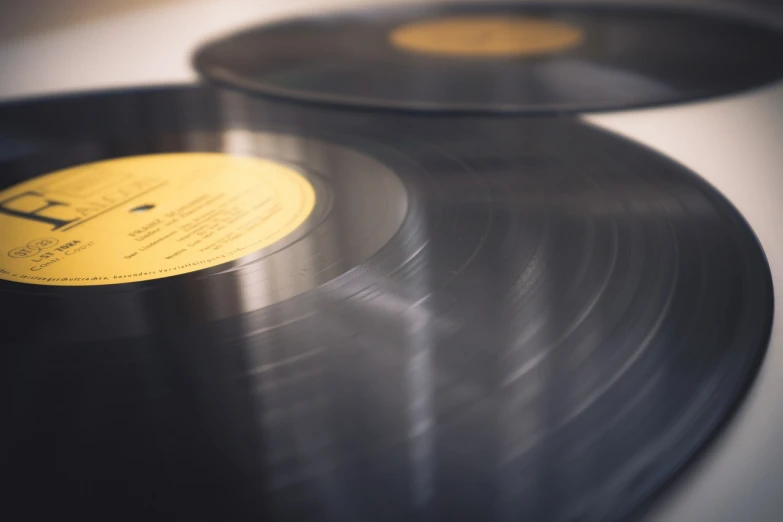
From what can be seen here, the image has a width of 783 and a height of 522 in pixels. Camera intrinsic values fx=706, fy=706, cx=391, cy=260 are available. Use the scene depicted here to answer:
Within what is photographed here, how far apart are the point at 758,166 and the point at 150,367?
23.7 inches

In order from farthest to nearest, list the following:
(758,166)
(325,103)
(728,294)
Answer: (325,103), (758,166), (728,294)

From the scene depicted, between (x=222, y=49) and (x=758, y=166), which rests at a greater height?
(x=222, y=49)

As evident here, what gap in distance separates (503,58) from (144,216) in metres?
0.69

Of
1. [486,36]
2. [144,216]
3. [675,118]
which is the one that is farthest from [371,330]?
[486,36]

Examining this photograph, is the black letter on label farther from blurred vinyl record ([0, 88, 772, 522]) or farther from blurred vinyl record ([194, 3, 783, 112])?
blurred vinyl record ([194, 3, 783, 112])

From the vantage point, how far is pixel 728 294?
476 mm

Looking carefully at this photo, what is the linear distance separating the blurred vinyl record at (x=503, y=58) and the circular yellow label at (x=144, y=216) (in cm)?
25

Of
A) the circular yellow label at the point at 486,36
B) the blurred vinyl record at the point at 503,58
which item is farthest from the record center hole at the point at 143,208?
the circular yellow label at the point at 486,36

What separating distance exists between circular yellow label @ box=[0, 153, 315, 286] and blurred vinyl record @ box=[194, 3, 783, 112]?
25 centimetres

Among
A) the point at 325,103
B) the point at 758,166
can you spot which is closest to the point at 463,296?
the point at 758,166

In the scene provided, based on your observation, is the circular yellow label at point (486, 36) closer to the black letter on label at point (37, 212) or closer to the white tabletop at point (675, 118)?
the white tabletop at point (675, 118)

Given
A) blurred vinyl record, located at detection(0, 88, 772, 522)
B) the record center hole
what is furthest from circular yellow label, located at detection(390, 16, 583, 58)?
the record center hole

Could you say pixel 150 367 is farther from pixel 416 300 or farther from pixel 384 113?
pixel 384 113

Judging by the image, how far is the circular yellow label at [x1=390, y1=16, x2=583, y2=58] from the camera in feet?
4.20
